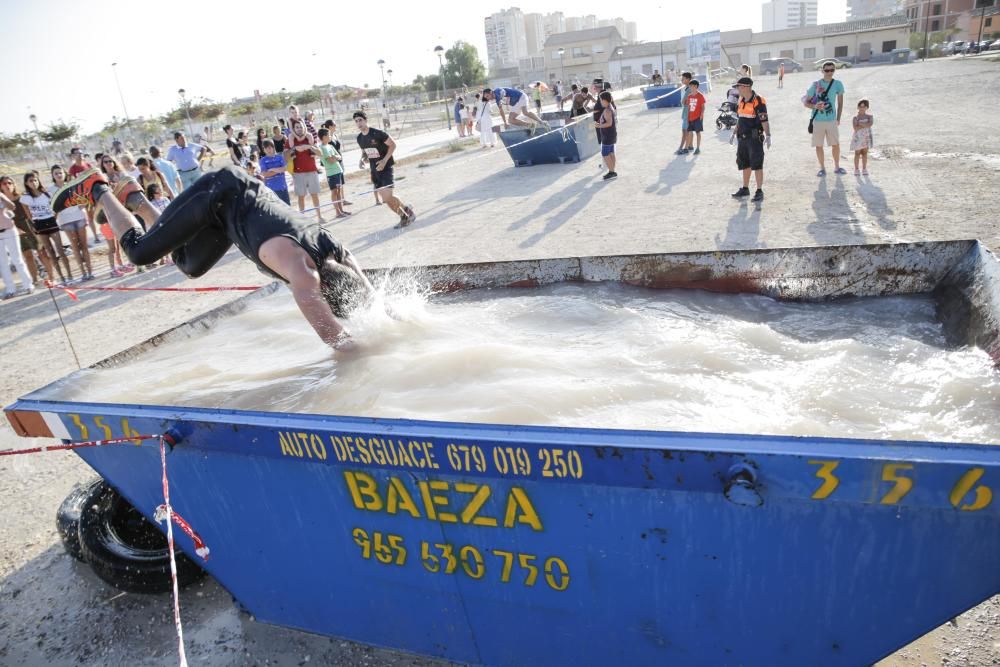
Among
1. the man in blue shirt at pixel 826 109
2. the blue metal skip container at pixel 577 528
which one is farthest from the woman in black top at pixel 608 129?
the blue metal skip container at pixel 577 528

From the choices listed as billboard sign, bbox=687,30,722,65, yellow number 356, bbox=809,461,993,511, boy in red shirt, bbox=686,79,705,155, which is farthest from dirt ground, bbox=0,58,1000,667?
billboard sign, bbox=687,30,722,65

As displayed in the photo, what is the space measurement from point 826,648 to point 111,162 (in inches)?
496

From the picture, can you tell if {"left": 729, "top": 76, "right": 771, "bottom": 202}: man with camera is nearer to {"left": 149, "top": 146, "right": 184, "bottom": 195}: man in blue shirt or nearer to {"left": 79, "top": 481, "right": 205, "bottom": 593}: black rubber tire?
{"left": 79, "top": 481, "right": 205, "bottom": 593}: black rubber tire

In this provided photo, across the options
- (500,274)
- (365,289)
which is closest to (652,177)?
(500,274)

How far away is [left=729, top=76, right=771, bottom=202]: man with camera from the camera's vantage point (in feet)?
28.2

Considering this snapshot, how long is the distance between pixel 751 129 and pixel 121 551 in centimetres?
891

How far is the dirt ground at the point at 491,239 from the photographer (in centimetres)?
294

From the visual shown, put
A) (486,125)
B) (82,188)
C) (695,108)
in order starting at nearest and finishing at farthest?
1. (82,188)
2. (695,108)
3. (486,125)

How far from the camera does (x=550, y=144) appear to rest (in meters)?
14.6

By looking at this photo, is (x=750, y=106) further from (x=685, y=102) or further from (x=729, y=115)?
(x=729, y=115)

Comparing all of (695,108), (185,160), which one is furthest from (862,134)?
(185,160)

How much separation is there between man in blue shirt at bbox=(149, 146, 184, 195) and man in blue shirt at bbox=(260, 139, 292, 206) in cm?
222

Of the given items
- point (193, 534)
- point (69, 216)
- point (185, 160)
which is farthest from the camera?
point (185, 160)

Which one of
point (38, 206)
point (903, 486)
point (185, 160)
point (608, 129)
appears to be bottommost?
point (903, 486)
